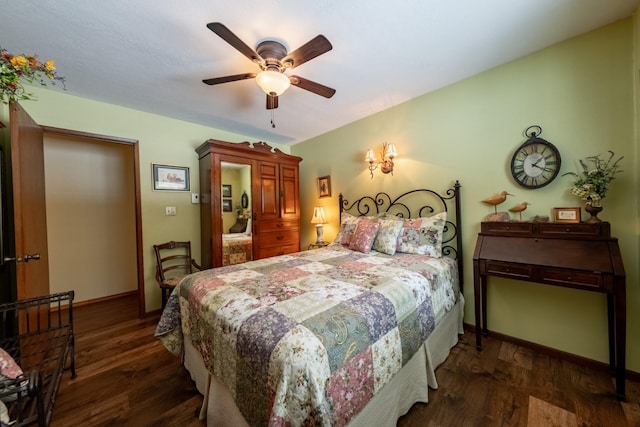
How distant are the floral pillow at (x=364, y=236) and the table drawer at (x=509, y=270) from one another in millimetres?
1007

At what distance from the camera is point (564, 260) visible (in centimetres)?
163

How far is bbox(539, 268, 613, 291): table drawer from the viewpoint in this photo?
148 centimetres

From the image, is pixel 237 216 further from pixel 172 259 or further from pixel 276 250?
pixel 172 259

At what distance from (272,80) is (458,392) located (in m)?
2.47

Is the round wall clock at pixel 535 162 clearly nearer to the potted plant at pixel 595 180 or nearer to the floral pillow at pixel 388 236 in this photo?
the potted plant at pixel 595 180

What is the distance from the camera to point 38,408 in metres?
0.86

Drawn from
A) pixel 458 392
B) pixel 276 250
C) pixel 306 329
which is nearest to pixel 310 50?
pixel 306 329

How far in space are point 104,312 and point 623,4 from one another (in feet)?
18.5

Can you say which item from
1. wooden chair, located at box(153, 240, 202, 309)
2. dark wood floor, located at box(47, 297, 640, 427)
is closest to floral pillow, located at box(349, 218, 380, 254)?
dark wood floor, located at box(47, 297, 640, 427)

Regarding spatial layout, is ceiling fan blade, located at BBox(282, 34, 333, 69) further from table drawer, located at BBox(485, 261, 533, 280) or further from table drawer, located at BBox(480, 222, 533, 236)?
table drawer, located at BBox(485, 261, 533, 280)

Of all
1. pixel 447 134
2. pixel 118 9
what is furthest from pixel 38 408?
pixel 447 134

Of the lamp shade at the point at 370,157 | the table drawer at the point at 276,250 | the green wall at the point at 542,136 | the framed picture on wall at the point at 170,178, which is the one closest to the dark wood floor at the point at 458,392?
the green wall at the point at 542,136

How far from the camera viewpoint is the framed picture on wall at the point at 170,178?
2980 millimetres

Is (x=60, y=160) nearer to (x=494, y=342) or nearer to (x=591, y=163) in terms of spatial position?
(x=494, y=342)
